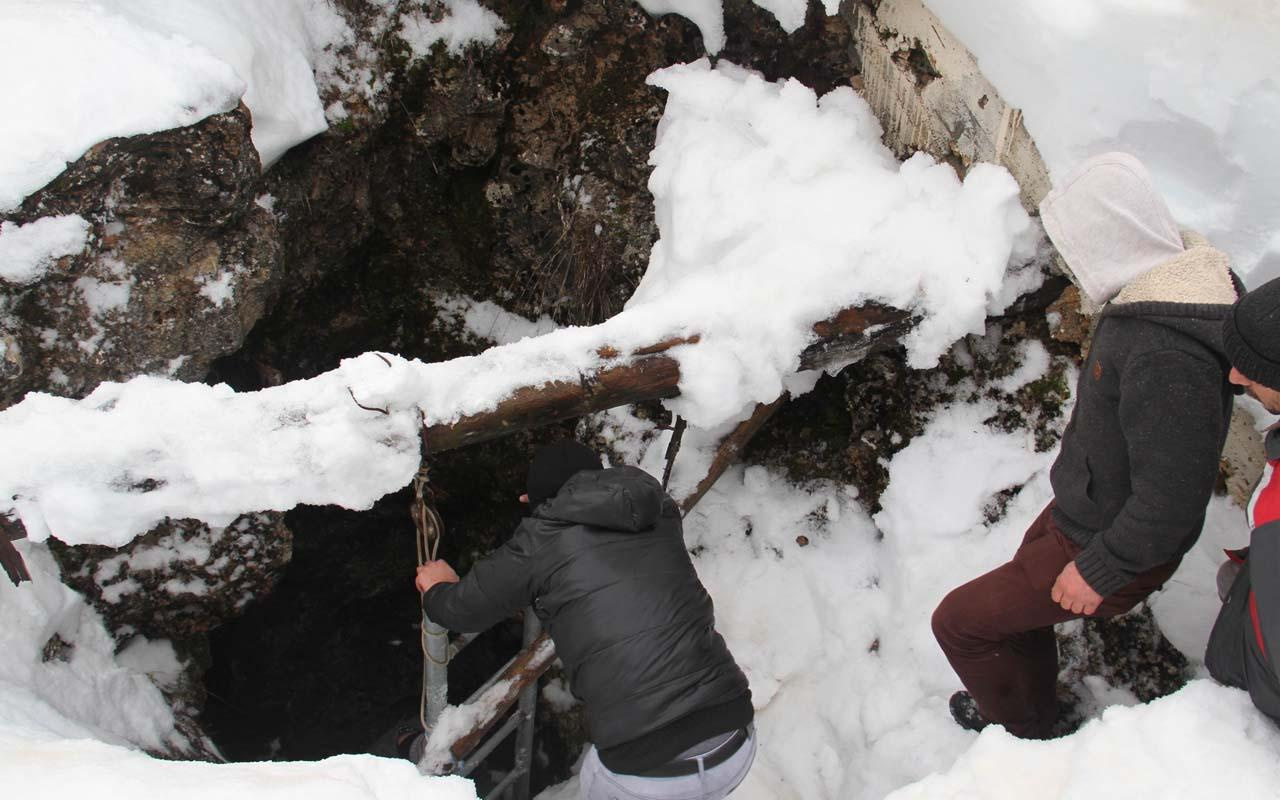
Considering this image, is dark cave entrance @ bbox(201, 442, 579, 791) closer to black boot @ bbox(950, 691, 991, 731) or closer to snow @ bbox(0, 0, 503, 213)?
snow @ bbox(0, 0, 503, 213)

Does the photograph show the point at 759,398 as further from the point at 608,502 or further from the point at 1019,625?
the point at 1019,625

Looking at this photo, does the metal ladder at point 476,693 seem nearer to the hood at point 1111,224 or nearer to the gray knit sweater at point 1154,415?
the gray knit sweater at point 1154,415

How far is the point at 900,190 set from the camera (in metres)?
Result: 2.99

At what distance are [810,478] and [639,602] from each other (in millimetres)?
1577

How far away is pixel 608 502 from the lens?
2314 millimetres

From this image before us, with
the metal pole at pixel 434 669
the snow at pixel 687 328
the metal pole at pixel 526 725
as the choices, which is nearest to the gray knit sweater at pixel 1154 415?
the snow at pixel 687 328

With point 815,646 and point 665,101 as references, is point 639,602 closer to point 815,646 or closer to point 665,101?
point 815,646

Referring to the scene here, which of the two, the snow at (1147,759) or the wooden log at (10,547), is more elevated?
the snow at (1147,759)

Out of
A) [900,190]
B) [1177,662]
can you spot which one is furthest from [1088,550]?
[900,190]

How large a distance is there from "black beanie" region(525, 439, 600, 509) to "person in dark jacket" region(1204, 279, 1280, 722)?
1704mm

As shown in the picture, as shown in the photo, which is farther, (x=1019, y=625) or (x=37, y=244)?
(x=37, y=244)

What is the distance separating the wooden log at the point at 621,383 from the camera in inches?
99.6

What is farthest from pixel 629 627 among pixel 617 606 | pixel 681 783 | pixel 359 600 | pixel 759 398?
pixel 359 600

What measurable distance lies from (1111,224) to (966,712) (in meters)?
1.67
